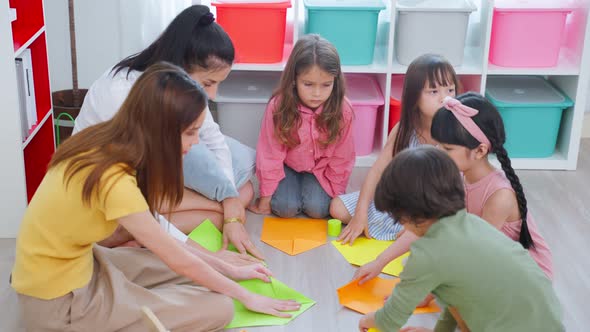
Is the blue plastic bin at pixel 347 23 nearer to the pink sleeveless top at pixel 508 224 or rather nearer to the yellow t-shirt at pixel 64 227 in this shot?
the pink sleeveless top at pixel 508 224

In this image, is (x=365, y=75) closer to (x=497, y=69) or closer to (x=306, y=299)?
(x=497, y=69)

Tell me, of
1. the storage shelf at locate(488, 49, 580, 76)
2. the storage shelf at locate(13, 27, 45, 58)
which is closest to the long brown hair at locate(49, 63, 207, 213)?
the storage shelf at locate(13, 27, 45, 58)

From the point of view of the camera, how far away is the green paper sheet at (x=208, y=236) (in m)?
2.28

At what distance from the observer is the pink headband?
1.88 metres

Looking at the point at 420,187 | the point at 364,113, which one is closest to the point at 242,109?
the point at 364,113

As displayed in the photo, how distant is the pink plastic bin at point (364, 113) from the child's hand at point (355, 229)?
0.51 meters

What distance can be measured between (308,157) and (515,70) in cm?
85

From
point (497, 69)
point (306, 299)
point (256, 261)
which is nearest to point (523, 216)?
point (306, 299)

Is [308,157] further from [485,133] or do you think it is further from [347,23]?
[485,133]

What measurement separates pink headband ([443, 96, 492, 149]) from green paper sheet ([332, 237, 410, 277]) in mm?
490

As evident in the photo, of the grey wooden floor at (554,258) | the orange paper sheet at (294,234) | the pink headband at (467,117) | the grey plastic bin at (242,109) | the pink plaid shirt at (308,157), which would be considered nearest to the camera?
the pink headband at (467,117)

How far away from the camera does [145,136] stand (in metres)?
1.61

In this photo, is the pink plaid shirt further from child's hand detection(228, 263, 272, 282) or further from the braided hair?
the braided hair

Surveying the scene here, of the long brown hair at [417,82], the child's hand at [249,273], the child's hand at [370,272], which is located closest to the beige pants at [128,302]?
the child's hand at [249,273]
